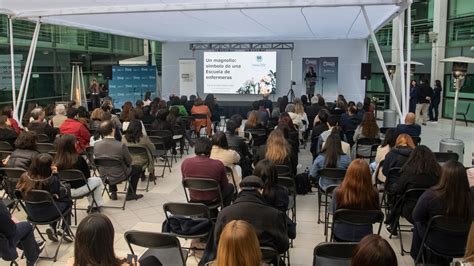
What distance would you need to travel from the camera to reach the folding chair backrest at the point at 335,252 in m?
2.73

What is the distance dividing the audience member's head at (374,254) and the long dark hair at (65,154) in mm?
3853

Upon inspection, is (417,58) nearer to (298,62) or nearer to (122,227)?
(298,62)

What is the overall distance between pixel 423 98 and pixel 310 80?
12.8 ft

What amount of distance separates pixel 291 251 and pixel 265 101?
805cm

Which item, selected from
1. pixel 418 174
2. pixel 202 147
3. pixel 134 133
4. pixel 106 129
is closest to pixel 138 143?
pixel 134 133

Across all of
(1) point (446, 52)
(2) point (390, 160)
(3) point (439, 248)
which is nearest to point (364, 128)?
(2) point (390, 160)

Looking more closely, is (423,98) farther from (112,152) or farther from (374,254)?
(374,254)

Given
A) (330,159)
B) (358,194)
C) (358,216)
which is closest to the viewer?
(358,216)

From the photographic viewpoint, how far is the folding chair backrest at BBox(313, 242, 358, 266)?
8.96ft

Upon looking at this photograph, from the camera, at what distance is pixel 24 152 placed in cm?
522

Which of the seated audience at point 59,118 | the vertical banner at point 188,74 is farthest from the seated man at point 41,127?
the vertical banner at point 188,74

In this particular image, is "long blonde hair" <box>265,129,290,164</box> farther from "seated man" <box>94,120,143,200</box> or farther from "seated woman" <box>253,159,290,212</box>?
"seated man" <box>94,120,143,200</box>

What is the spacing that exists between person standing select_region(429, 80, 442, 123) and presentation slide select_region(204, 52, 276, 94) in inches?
219

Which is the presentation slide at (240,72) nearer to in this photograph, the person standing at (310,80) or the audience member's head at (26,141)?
the person standing at (310,80)
